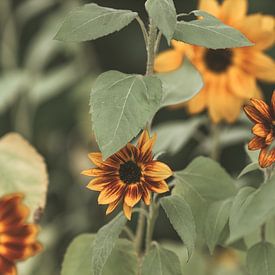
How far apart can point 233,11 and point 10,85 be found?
629 millimetres

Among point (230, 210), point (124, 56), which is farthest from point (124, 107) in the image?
point (124, 56)

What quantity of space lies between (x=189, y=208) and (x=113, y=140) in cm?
11

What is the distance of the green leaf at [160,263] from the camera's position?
737 mm

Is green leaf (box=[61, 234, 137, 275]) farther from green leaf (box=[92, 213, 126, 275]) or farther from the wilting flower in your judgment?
the wilting flower

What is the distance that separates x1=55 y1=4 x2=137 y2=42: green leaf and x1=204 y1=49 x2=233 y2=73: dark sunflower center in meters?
0.48

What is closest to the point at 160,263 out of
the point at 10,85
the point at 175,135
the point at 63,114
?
the point at 175,135

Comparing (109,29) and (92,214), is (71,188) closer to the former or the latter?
(92,214)

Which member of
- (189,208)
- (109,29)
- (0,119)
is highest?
(109,29)

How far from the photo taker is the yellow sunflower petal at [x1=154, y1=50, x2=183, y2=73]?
109 centimetres

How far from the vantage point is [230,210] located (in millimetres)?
747

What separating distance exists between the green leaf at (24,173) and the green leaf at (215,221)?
216 millimetres

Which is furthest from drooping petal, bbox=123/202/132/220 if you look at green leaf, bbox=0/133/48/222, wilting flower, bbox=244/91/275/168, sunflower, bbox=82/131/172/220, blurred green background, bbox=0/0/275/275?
blurred green background, bbox=0/0/275/275

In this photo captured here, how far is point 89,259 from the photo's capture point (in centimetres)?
80

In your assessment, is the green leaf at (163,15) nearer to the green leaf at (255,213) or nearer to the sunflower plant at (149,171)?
the sunflower plant at (149,171)
